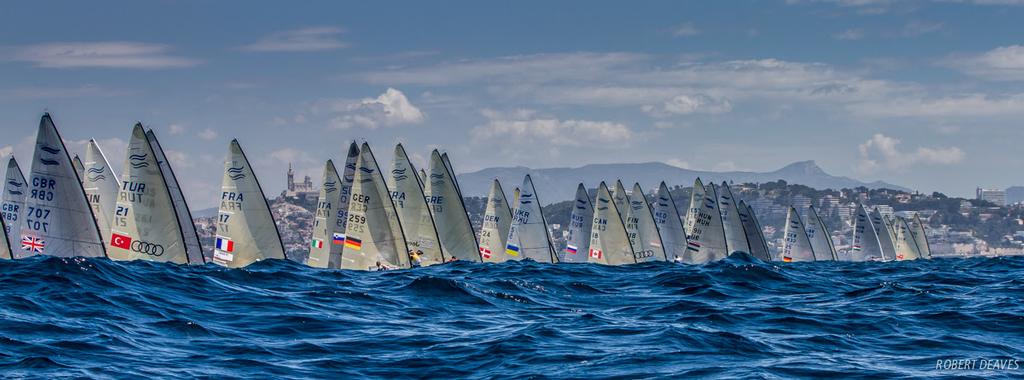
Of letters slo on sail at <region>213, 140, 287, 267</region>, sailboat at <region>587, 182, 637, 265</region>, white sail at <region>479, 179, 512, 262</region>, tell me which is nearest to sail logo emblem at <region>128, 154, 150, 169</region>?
letters slo on sail at <region>213, 140, 287, 267</region>

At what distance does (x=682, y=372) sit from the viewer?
1719cm

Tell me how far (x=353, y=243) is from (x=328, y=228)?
4.06 m

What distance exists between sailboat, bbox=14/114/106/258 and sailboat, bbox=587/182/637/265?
145ft

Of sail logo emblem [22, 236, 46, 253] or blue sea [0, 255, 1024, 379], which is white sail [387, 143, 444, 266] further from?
blue sea [0, 255, 1024, 379]

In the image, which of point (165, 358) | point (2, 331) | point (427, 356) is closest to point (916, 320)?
point (427, 356)

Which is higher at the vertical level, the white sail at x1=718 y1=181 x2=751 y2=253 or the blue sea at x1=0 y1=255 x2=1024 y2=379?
the white sail at x1=718 y1=181 x2=751 y2=253

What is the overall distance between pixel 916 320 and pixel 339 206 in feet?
97.3

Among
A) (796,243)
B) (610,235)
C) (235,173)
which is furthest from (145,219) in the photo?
(796,243)

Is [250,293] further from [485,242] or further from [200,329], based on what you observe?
[485,242]

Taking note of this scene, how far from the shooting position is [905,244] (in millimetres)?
112188

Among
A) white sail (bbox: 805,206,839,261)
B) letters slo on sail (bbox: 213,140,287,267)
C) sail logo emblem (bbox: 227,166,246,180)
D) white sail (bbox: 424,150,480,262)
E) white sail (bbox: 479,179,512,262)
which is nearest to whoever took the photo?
letters slo on sail (bbox: 213,140,287,267)

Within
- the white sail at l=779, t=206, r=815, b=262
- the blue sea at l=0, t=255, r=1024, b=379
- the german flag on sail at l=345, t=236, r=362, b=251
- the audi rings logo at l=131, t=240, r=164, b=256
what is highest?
the white sail at l=779, t=206, r=815, b=262

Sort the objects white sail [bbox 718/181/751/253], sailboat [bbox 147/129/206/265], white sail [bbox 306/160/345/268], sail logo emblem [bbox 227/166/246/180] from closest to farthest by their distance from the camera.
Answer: sailboat [bbox 147/129/206/265] → sail logo emblem [bbox 227/166/246/180] → white sail [bbox 306/160/345/268] → white sail [bbox 718/181/751/253]

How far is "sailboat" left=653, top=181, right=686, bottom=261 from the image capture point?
82688 millimetres
